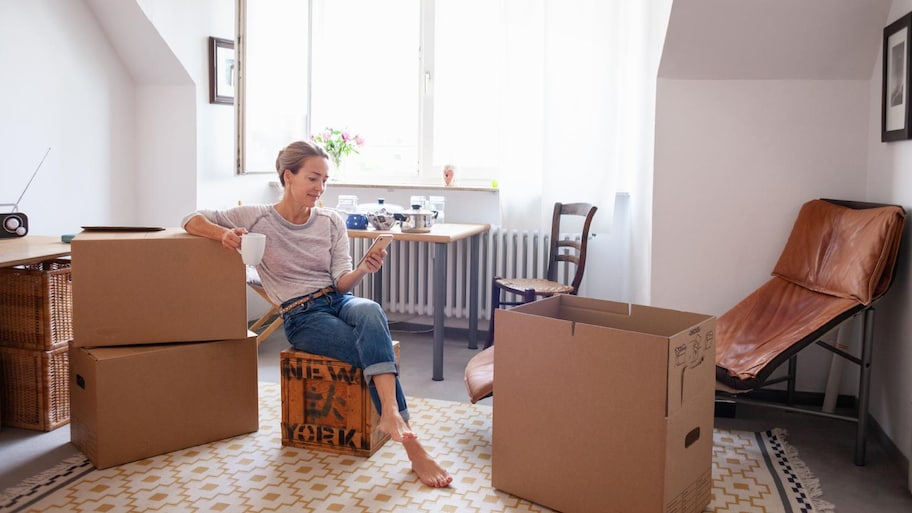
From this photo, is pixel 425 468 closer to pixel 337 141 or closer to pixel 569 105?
pixel 569 105

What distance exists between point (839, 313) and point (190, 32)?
338 centimetres

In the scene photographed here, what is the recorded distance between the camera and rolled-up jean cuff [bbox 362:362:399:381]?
255 centimetres

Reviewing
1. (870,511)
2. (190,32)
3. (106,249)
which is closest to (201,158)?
(190,32)

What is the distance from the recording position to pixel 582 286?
4359mm

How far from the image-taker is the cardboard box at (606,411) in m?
1.98

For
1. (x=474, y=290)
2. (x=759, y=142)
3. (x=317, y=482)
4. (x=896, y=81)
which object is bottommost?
(x=317, y=482)

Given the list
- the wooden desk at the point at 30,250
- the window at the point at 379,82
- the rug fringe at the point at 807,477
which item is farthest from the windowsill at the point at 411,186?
the rug fringe at the point at 807,477

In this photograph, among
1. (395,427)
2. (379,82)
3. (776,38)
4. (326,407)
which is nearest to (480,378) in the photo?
(395,427)

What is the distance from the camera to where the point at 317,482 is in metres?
2.45

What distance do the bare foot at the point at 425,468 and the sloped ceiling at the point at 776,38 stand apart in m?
1.92

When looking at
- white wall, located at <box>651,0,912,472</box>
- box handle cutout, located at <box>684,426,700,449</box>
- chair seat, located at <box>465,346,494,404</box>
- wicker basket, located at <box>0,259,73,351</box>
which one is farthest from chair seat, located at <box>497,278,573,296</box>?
wicker basket, located at <box>0,259,73,351</box>

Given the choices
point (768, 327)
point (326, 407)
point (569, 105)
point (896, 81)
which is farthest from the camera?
point (569, 105)

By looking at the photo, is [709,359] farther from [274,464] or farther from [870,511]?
[274,464]

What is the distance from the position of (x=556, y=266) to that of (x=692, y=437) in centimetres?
210
